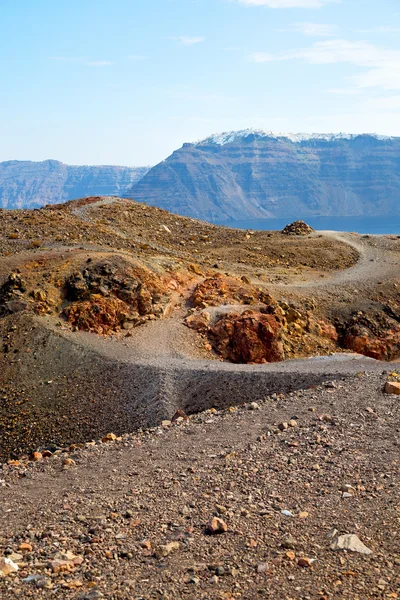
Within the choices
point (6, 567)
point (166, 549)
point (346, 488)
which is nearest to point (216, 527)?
point (166, 549)

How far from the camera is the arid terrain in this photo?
920 centimetres

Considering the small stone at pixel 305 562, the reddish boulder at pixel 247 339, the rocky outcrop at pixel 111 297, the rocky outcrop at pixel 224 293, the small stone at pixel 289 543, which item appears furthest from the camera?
the rocky outcrop at pixel 224 293

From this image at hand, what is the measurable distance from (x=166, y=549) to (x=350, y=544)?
2.72m

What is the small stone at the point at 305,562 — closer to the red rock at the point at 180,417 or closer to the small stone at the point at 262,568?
the small stone at the point at 262,568

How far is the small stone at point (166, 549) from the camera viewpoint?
9359 mm

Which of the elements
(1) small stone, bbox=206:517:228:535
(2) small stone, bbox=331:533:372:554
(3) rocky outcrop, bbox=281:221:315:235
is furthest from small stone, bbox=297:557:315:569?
(3) rocky outcrop, bbox=281:221:315:235

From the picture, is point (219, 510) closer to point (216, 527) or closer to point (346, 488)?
point (216, 527)

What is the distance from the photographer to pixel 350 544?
31.1 feet

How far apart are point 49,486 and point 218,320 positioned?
16.6 meters

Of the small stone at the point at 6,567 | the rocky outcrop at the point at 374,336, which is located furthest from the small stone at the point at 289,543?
the rocky outcrop at the point at 374,336

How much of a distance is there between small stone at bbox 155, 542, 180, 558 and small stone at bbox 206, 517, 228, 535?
1.99 feet

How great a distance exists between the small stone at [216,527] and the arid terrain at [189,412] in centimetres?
14

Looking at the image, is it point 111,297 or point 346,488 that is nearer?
point 346,488

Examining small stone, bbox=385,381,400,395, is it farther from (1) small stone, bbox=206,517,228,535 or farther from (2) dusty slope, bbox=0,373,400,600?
(1) small stone, bbox=206,517,228,535
